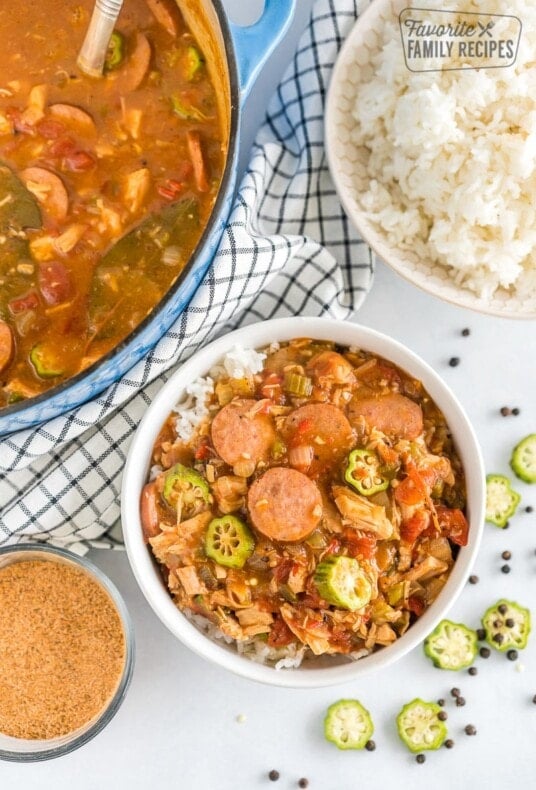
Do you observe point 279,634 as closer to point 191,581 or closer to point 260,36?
point 191,581

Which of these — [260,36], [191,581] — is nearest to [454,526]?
[191,581]

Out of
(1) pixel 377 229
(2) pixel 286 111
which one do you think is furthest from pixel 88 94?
(1) pixel 377 229

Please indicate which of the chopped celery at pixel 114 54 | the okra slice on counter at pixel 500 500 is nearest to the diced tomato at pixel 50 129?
the chopped celery at pixel 114 54

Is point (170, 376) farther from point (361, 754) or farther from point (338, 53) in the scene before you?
point (361, 754)

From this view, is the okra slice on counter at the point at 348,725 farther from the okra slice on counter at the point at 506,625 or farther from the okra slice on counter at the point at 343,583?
the okra slice on counter at the point at 343,583

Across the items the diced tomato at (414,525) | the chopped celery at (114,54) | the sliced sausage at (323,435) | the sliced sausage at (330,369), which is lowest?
the diced tomato at (414,525)

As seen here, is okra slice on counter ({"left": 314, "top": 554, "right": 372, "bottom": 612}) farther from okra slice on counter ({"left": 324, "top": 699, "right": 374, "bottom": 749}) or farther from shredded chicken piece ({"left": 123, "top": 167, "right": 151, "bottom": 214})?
shredded chicken piece ({"left": 123, "top": 167, "right": 151, "bottom": 214})
